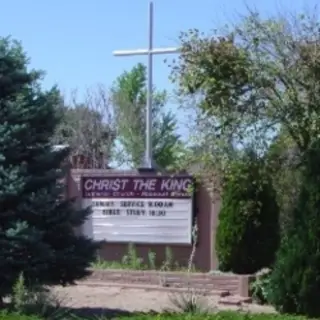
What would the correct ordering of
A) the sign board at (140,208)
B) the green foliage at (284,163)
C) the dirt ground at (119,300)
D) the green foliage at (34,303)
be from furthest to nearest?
the sign board at (140,208), the dirt ground at (119,300), the green foliage at (284,163), the green foliage at (34,303)

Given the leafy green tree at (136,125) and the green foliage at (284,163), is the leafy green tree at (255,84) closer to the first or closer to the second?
the green foliage at (284,163)

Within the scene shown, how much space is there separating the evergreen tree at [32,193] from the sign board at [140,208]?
22.0 feet

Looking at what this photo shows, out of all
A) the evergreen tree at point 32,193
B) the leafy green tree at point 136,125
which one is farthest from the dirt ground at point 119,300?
the leafy green tree at point 136,125

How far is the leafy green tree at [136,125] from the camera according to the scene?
40938 millimetres

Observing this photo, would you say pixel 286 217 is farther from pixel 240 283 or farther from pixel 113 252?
pixel 113 252

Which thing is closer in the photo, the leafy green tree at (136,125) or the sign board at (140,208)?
the sign board at (140,208)

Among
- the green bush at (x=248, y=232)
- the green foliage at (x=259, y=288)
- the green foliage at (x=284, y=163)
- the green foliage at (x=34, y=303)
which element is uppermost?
the green foliage at (x=284, y=163)

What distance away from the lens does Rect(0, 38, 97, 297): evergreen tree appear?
12.9 m

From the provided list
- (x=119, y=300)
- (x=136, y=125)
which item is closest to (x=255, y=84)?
(x=119, y=300)

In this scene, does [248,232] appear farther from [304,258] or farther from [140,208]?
[304,258]

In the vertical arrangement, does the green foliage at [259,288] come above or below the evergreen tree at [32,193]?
below

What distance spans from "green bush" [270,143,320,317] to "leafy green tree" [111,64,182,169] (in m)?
26.5

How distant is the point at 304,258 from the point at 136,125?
29133 millimetres

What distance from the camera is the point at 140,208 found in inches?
832
